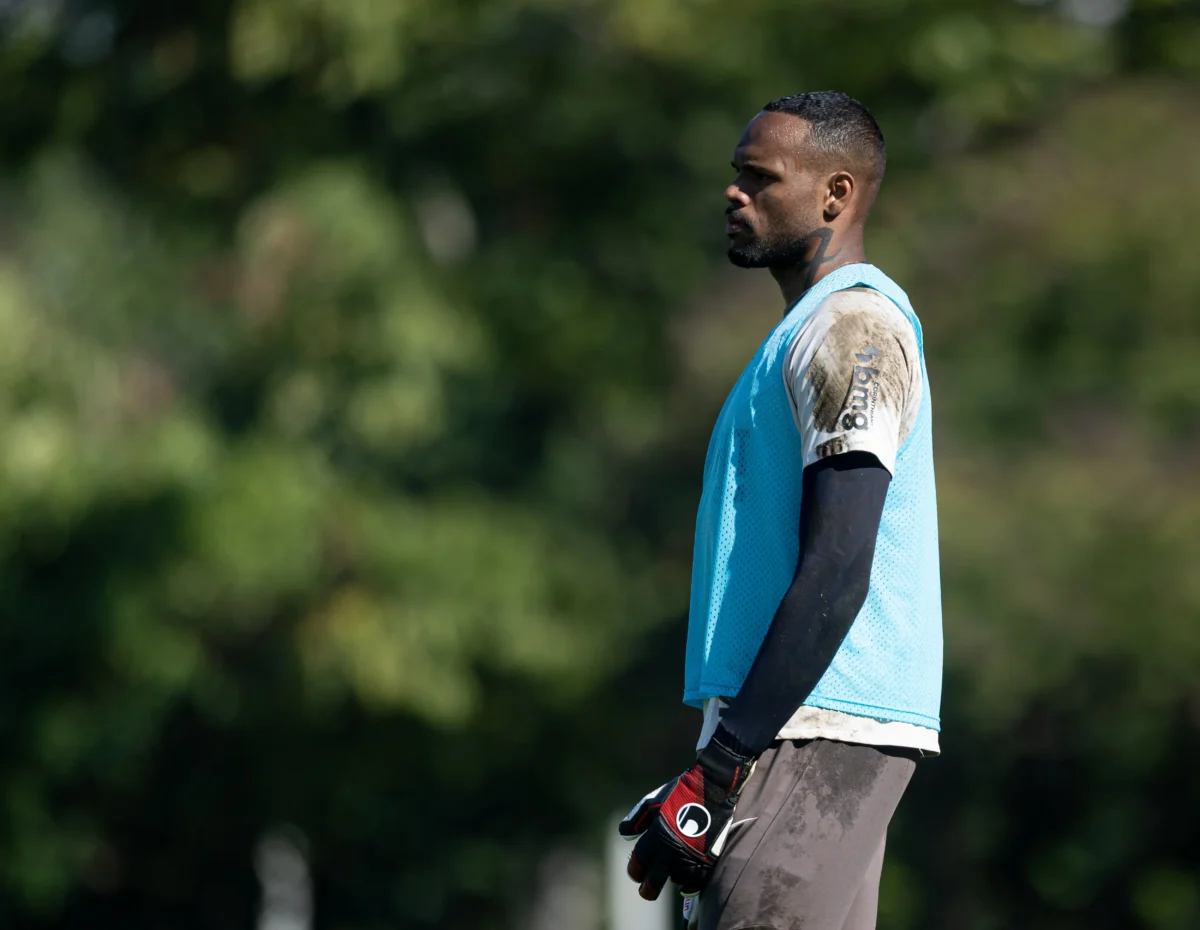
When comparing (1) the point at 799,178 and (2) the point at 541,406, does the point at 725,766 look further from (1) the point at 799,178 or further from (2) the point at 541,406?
(2) the point at 541,406

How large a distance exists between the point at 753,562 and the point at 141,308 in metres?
15.3

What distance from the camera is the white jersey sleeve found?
314 centimetres

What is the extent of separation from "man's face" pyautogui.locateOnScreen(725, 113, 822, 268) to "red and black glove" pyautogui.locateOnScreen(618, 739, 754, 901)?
0.91 m

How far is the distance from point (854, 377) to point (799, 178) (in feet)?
1.56

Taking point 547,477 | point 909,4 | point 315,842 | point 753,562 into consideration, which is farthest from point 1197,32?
point 753,562

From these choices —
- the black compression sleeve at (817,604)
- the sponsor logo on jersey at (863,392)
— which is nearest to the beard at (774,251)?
the sponsor logo on jersey at (863,392)

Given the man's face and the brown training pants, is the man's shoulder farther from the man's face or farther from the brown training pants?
the brown training pants

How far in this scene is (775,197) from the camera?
3.46 meters

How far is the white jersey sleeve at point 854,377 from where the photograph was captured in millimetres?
3143

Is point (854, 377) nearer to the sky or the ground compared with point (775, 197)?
nearer to the ground

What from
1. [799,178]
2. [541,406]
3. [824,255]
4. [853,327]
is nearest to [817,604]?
[853,327]

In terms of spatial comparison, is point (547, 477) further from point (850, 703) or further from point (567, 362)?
point (850, 703)

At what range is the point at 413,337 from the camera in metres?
14.8

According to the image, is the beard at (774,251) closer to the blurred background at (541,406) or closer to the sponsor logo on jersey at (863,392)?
the sponsor logo on jersey at (863,392)
